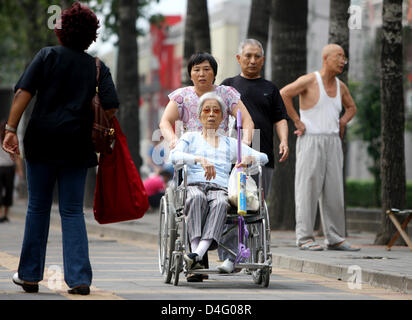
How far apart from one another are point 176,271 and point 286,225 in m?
7.12

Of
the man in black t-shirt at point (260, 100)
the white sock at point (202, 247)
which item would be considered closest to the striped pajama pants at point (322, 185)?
the man in black t-shirt at point (260, 100)

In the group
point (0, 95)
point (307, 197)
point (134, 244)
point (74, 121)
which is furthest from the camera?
point (0, 95)

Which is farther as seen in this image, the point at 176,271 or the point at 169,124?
the point at 169,124

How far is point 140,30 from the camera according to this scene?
27.1m

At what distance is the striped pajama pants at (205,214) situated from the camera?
8.15 metres

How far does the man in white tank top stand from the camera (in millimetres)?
11547

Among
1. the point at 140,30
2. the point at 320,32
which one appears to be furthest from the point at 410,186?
the point at 320,32

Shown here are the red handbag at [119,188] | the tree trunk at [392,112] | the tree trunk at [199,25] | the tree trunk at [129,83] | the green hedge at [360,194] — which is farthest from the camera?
the green hedge at [360,194]

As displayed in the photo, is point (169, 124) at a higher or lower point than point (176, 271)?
higher

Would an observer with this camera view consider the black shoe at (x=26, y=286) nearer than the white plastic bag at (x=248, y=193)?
Yes

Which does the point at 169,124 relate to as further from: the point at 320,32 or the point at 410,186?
the point at 320,32

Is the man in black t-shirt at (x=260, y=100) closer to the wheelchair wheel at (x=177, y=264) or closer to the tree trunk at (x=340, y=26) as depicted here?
the wheelchair wheel at (x=177, y=264)

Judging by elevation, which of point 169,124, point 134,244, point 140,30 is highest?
point 140,30

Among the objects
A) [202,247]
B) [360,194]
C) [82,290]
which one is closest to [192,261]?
[202,247]
